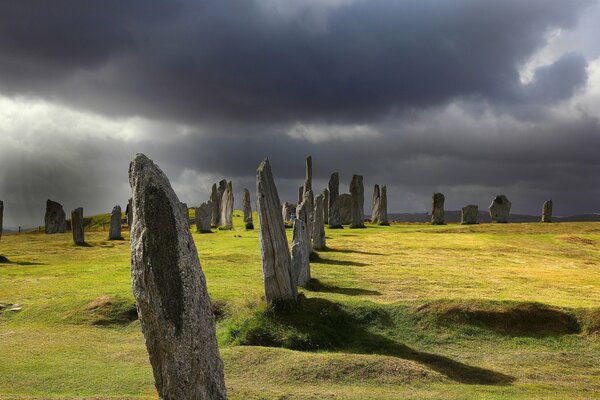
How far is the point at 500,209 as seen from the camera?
76812 mm

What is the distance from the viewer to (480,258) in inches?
1649

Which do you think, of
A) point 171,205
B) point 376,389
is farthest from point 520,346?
point 171,205

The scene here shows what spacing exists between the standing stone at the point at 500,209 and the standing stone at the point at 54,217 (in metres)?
57.1

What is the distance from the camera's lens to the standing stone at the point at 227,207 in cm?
7225

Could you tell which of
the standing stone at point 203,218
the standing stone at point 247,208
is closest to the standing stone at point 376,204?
the standing stone at point 247,208

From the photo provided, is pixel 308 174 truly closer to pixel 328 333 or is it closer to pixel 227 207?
pixel 227 207

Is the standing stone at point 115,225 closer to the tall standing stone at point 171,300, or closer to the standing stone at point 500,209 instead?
the standing stone at point 500,209

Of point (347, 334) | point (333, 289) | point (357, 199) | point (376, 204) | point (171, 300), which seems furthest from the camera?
point (376, 204)

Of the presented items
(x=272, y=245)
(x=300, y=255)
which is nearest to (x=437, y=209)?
(x=300, y=255)

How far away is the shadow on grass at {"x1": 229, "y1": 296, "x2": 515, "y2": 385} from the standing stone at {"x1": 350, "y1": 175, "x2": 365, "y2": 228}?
46.2m

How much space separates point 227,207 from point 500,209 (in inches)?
1452

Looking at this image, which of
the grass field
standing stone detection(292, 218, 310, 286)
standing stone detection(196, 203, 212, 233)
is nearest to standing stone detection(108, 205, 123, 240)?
standing stone detection(196, 203, 212, 233)

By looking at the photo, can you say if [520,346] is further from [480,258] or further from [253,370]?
[480,258]

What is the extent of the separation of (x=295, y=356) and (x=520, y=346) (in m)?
8.53
